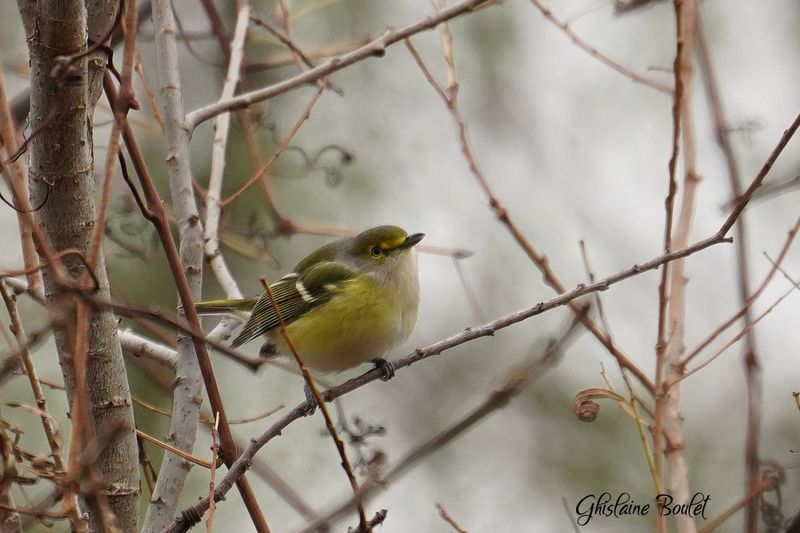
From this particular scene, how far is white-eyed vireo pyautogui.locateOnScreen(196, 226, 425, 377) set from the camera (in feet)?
12.6

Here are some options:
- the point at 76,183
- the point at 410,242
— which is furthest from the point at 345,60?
the point at 410,242

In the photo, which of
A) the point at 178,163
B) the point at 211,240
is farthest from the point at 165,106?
the point at 211,240

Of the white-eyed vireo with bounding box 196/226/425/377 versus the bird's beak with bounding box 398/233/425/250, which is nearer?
the white-eyed vireo with bounding box 196/226/425/377

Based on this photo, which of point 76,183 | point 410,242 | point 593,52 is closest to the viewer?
point 76,183

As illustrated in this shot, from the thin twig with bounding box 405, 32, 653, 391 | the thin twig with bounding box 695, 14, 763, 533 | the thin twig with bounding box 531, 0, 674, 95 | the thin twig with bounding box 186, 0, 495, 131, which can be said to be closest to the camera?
the thin twig with bounding box 695, 14, 763, 533

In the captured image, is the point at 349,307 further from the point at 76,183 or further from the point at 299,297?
the point at 76,183

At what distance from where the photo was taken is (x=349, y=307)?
3.95m

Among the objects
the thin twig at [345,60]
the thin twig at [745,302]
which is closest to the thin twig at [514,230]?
the thin twig at [745,302]

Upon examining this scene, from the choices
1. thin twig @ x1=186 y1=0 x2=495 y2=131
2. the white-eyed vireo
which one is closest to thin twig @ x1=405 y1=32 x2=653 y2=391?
thin twig @ x1=186 y1=0 x2=495 y2=131

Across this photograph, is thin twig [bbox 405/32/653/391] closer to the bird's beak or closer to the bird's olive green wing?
the bird's beak

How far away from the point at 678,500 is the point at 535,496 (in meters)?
6.44

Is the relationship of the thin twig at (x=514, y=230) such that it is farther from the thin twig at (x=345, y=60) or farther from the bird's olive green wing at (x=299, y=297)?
the bird's olive green wing at (x=299, y=297)

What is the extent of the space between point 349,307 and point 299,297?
410 millimetres

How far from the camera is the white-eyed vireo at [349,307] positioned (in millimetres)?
3842
